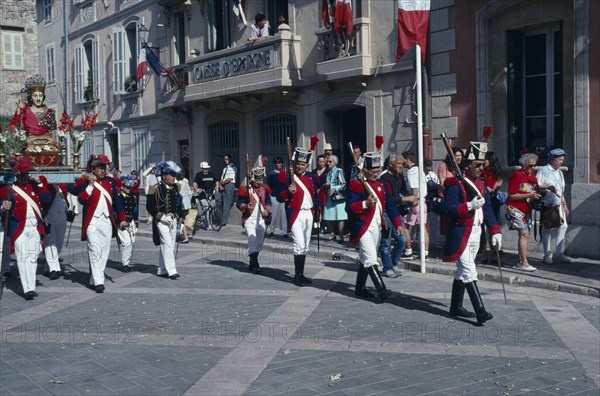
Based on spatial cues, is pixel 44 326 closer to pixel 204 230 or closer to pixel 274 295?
pixel 274 295

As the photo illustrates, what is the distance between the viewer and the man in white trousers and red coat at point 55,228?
12664mm

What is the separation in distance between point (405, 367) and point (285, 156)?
13.9m

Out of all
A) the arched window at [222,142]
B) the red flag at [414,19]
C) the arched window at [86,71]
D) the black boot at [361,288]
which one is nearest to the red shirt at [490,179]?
the red flag at [414,19]

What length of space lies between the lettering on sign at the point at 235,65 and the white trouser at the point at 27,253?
9.96 m

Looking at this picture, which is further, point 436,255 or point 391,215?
point 436,255

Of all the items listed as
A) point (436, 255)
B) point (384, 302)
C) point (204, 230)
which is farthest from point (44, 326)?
point (204, 230)

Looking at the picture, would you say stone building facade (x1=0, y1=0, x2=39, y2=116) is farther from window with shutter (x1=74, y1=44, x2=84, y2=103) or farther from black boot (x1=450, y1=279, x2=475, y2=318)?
black boot (x1=450, y1=279, x2=475, y2=318)

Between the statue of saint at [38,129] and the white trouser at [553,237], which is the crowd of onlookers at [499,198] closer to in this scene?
the white trouser at [553,237]

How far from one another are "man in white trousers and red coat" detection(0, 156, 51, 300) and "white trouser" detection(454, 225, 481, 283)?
5756 millimetres

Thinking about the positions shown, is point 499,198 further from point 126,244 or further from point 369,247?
point 126,244

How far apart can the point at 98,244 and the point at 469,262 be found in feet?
17.9

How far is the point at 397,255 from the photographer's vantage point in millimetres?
12211

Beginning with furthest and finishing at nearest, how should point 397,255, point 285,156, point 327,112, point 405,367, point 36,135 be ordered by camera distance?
point 285,156, point 327,112, point 36,135, point 397,255, point 405,367

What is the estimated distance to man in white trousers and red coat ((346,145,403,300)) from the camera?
9.96 m
